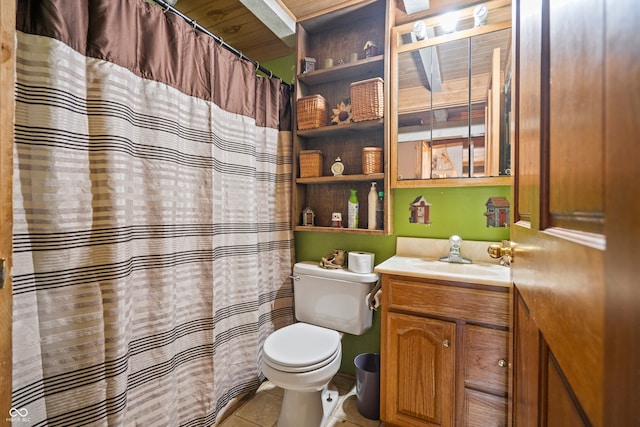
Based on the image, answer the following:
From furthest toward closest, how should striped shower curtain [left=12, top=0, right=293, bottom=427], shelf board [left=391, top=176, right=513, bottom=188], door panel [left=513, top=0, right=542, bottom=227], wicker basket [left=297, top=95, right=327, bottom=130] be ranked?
wicker basket [left=297, top=95, right=327, bottom=130]
shelf board [left=391, top=176, right=513, bottom=188]
striped shower curtain [left=12, top=0, right=293, bottom=427]
door panel [left=513, top=0, right=542, bottom=227]

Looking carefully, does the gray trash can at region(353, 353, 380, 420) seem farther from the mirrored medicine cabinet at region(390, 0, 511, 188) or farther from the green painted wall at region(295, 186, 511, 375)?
the mirrored medicine cabinet at region(390, 0, 511, 188)

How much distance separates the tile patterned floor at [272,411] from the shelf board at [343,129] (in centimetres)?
169

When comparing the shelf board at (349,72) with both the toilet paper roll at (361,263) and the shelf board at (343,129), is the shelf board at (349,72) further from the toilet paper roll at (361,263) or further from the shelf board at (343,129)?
the toilet paper roll at (361,263)

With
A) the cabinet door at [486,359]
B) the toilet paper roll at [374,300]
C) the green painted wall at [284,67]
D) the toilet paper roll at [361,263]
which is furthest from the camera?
the green painted wall at [284,67]

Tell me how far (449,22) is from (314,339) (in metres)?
1.93

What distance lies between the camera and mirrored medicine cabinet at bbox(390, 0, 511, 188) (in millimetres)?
1491

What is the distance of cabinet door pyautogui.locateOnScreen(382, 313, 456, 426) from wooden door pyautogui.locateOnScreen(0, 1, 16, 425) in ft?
4.28

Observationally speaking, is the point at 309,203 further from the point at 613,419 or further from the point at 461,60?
the point at 613,419

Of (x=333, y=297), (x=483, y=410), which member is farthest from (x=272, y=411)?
(x=483, y=410)

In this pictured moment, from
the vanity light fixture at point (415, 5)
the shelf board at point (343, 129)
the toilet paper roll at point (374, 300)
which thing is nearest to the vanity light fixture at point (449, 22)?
the vanity light fixture at point (415, 5)

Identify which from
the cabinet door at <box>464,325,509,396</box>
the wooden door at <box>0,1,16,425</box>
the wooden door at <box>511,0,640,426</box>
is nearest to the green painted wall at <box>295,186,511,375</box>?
the cabinet door at <box>464,325,509,396</box>

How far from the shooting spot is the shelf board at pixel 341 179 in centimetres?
174

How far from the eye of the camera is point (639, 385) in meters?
0.22

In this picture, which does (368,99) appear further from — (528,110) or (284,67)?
(528,110)
